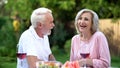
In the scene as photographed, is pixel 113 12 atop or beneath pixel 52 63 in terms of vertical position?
atop

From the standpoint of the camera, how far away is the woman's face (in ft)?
13.8

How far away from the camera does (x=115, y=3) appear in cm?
1571

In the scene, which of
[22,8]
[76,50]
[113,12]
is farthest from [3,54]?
[76,50]

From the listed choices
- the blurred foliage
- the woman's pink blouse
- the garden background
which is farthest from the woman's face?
the blurred foliage

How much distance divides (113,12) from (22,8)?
140 inches

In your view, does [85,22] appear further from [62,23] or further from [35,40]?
[62,23]

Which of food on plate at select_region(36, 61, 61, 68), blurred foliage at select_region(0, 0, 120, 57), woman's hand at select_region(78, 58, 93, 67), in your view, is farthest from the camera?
blurred foliage at select_region(0, 0, 120, 57)

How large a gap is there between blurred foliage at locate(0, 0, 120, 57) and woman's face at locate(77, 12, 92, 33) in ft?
30.1

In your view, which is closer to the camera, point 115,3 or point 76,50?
point 76,50

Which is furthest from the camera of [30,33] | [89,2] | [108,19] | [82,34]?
[108,19]

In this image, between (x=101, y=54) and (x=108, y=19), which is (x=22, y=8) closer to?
(x=108, y=19)

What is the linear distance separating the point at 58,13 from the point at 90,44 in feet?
42.9

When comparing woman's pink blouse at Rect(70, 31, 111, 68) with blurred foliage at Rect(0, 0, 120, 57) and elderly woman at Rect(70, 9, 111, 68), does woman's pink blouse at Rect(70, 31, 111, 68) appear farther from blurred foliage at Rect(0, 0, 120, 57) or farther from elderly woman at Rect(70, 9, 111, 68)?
blurred foliage at Rect(0, 0, 120, 57)

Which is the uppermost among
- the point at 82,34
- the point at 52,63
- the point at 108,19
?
the point at 108,19
